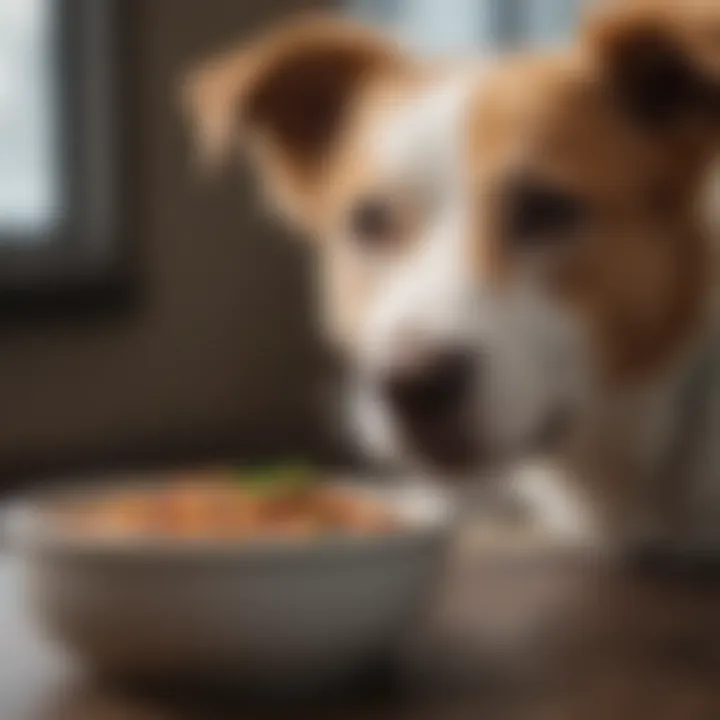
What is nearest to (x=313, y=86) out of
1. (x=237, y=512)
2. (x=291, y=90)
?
(x=291, y=90)

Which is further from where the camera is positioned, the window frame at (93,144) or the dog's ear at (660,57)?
the window frame at (93,144)

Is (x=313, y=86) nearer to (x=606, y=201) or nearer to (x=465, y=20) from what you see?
(x=606, y=201)

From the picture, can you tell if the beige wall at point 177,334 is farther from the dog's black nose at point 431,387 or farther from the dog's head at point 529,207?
the dog's black nose at point 431,387

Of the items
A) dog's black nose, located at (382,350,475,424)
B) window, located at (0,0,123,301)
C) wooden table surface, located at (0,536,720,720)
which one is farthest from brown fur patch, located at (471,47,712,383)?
window, located at (0,0,123,301)

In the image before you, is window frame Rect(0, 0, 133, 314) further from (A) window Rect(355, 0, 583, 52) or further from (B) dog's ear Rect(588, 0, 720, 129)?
(B) dog's ear Rect(588, 0, 720, 129)

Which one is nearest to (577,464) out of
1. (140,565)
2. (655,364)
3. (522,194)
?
(655,364)

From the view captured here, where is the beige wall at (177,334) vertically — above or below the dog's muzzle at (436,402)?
above

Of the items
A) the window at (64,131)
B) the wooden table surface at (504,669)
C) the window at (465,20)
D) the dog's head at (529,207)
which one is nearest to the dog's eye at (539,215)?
the dog's head at (529,207)
